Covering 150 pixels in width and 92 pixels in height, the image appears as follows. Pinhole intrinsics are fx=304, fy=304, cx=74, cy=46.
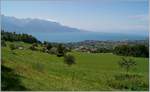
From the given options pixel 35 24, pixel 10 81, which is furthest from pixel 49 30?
pixel 10 81

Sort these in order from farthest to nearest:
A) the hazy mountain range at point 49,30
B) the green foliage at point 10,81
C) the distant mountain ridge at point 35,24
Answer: the hazy mountain range at point 49,30
the distant mountain ridge at point 35,24
the green foliage at point 10,81

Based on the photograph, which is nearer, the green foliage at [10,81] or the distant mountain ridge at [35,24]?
the green foliage at [10,81]

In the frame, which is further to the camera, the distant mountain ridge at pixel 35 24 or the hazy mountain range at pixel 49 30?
the hazy mountain range at pixel 49 30

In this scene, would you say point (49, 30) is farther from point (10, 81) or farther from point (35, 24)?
point (10, 81)

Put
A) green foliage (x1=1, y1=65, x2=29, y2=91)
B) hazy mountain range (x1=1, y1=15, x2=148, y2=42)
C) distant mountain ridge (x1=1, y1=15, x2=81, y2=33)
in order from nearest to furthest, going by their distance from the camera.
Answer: green foliage (x1=1, y1=65, x2=29, y2=91) < distant mountain ridge (x1=1, y1=15, x2=81, y2=33) < hazy mountain range (x1=1, y1=15, x2=148, y2=42)

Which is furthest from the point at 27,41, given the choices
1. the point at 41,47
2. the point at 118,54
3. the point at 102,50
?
the point at 118,54

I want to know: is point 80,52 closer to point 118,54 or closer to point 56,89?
point 118,54

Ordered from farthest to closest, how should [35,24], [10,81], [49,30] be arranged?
[49,30]
[35,24]
[10,81]

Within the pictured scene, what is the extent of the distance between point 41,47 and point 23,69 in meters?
33.5

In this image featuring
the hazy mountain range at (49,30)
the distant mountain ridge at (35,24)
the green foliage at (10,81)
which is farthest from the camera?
the hazy mountain range at (49,30)

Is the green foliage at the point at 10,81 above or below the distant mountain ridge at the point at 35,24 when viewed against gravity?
below

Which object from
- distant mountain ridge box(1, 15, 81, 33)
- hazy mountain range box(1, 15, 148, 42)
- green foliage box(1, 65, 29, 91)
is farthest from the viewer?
hazy mountain range box(1, 15, 148, 42)

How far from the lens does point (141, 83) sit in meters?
7.52

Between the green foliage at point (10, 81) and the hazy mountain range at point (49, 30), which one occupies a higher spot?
the hazy mountain range at point (49, 30)
